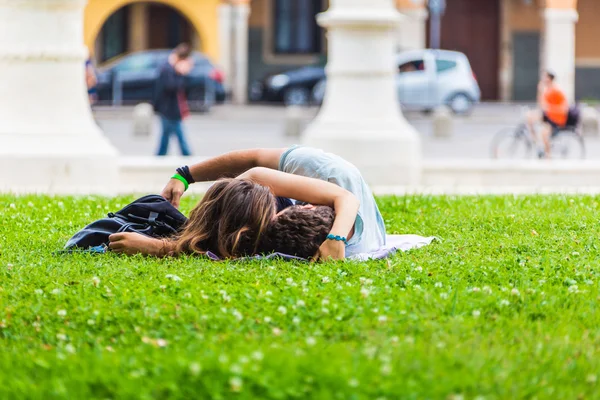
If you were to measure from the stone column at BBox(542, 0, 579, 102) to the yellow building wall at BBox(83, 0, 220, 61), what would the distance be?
32.4 ft

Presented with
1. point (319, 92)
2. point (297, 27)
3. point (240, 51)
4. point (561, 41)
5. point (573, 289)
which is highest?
point (297, 27)

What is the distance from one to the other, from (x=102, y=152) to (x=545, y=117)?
8.39 m

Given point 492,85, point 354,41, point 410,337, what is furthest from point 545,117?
point 492,85

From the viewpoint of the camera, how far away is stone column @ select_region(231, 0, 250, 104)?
3516cm

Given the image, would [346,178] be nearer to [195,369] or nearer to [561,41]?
[195,369]

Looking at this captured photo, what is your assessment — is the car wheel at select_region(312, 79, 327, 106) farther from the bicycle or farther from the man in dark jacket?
the man in dark jacket

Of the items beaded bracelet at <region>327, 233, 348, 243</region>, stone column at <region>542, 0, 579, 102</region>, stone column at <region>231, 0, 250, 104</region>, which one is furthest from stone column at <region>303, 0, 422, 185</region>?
stone column at <region>231, 0, 250, 104</region>

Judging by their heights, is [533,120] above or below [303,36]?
below

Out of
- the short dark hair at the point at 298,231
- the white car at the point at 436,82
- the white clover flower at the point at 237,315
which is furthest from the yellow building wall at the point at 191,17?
the white clover flower at the point at 237,315

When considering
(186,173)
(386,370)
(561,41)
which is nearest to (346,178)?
(186,173)

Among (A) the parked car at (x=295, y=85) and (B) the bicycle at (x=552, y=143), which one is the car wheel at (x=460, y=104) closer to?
(A) the parked car at (x=295, y=85)

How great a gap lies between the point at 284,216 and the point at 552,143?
39.8 feet

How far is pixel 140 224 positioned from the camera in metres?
6.69

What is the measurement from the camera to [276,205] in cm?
624
